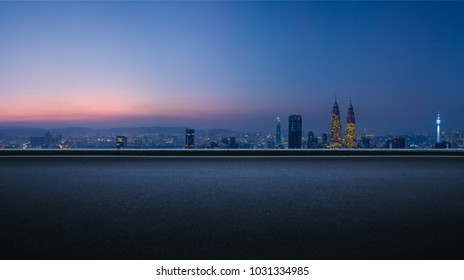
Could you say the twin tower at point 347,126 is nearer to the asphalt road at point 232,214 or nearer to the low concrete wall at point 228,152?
the low concrete wall at point 228,152

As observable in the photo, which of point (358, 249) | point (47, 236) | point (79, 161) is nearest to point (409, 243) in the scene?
point (358, 249)

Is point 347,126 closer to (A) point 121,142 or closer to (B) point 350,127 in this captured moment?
(B) point 350,127

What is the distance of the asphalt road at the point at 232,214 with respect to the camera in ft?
11.7

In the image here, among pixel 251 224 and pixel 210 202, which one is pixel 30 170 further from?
pixel 251 224

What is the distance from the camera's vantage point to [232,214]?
4.87 m

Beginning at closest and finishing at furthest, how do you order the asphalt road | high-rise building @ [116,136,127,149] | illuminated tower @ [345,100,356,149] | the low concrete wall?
the asphalt road < the low concrete wall < high-rise building @ [116,136,127,149] < illuminated tower @ [345,100,356,149]

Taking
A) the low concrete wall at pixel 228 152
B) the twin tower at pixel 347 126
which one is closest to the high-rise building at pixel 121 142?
the low concrete wall at pixel 228 152

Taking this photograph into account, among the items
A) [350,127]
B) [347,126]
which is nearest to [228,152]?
[347,126]

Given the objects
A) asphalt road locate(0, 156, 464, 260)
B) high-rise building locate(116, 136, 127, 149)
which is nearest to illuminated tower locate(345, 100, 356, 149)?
high-rise building locate(116, 136, 127, 149)

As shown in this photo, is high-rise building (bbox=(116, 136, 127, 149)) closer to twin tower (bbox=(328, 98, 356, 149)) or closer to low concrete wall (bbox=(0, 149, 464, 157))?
low concrete wall (bbox=(0, 149, 464, 157))

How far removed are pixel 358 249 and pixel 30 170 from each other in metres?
8.80

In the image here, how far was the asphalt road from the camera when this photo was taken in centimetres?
357

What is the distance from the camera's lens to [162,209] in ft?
17.0

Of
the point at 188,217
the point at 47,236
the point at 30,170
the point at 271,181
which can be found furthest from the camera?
the point at 30,170
